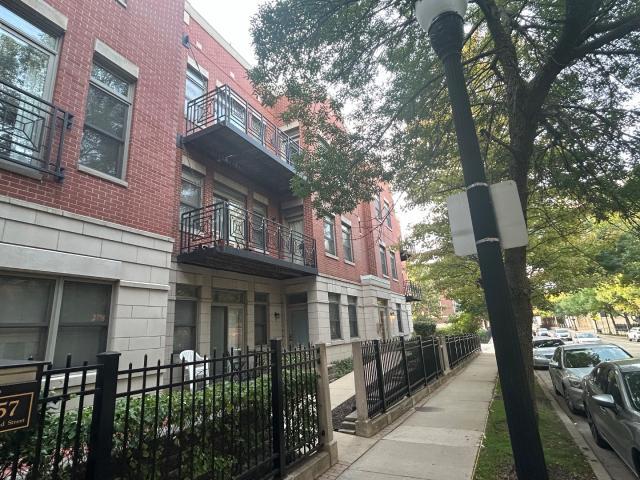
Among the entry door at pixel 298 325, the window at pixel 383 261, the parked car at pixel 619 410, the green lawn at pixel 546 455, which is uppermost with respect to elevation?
the window at pixel 383 261

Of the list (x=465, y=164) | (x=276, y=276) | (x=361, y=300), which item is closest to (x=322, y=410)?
(x=465, y=164)

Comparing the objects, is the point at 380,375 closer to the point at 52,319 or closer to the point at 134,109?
the point at 52,319

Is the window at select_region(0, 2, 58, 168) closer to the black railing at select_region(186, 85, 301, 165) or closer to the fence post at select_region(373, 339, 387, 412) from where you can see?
the black railing at select_region(186, 85, 301, 165)

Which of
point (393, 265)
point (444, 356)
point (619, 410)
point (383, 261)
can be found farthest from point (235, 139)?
point (393, 265)

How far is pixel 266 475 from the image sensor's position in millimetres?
4281

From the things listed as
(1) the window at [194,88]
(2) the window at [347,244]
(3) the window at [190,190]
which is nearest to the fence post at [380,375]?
(3) the window at [190,190]

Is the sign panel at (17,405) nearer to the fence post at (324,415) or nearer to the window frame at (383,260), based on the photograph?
the fence post at (324,415)

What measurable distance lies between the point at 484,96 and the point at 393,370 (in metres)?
7.00

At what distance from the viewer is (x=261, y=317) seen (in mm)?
13133

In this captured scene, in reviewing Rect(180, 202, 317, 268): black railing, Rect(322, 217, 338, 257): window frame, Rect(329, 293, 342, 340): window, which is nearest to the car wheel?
Rect(180, 202, 317, 268): black railing

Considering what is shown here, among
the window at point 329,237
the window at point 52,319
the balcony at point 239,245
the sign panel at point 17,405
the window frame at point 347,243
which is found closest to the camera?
the sign panel at point 17,405

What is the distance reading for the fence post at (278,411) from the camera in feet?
14.6

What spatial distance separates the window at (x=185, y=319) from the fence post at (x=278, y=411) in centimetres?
584

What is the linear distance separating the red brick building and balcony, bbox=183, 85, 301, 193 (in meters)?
0.06
